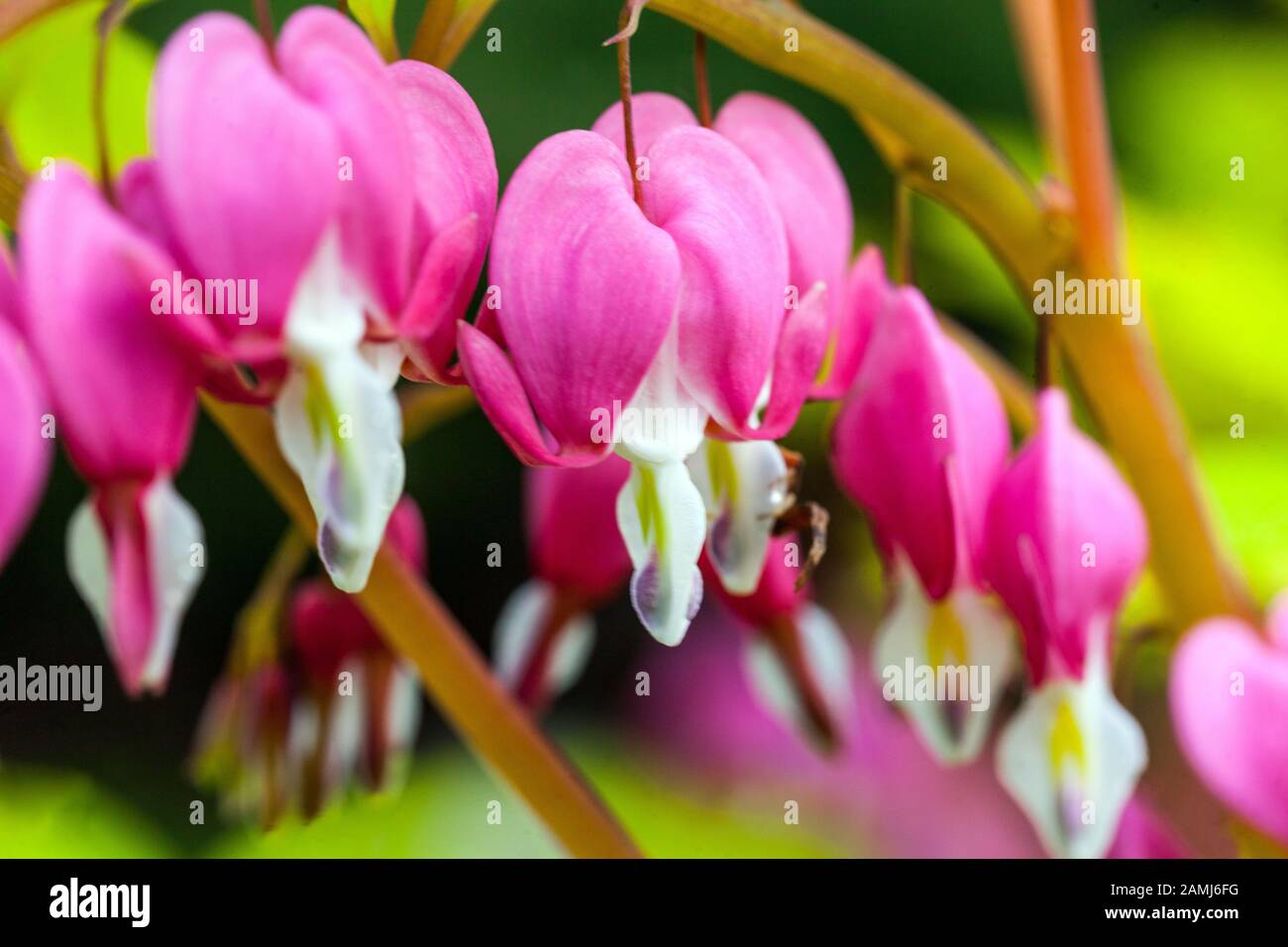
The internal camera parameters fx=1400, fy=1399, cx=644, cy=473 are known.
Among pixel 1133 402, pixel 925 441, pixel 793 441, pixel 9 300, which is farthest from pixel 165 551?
pixel 793 441

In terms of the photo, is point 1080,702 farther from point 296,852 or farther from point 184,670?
point 184,670

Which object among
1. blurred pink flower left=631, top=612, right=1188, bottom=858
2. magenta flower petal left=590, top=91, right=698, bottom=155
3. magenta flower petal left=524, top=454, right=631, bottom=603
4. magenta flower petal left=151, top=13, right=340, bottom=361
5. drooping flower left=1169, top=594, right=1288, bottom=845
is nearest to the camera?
magenta flower petal left=151, top=13, right=340, bottom=361

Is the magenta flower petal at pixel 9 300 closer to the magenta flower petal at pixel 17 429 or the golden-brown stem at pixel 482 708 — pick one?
the magenta flower petal at pixel 17 429

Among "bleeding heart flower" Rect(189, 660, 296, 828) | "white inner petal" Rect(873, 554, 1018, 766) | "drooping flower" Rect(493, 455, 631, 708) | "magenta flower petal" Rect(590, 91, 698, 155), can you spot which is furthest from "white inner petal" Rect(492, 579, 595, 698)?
"magenta flower petal" Rect(590, 91, 698, 155)

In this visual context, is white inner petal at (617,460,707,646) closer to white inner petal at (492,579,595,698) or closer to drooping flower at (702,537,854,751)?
drooping flower at (702,537,854,751)
